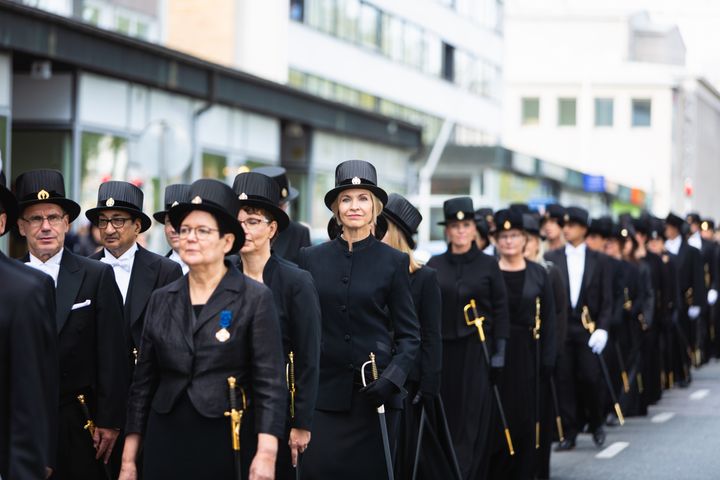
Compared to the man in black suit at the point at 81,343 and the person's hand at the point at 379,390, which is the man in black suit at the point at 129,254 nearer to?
the man in black suit at the point at 81,343

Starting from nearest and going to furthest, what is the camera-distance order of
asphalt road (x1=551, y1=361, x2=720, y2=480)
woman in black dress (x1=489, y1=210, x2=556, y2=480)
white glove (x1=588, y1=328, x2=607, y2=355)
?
woman in black dress (x1=489, y1=210, x2=556, y2=480) < asphalt road (x1=551, y1=361, x2=720, y2=480) < white glove (x1=588, y1=328, x2=607, y2=355)

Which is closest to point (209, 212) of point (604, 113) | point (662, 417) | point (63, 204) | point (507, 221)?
point (63, 204)

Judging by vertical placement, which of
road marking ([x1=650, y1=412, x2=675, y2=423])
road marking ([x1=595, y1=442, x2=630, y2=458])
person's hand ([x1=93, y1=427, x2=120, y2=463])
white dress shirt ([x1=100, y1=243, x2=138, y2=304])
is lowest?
road marking ([x1=650, y1=412, x2=675, y2=423])

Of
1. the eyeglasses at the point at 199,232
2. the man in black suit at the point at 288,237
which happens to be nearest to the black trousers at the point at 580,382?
the man in black suit at the point at 288,237

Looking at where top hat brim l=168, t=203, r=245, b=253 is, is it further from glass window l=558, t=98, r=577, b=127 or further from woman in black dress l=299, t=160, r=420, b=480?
glass window l=558, t=98, r=577, b=127

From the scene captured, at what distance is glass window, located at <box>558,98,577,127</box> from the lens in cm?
10544

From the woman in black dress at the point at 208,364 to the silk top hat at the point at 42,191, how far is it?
5.21ft

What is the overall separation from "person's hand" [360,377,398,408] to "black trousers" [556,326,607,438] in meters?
6.31

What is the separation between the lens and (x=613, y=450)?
13.7m

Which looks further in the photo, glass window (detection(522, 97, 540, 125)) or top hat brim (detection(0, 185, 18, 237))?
glass window (detection(522, 97, 540, 125))

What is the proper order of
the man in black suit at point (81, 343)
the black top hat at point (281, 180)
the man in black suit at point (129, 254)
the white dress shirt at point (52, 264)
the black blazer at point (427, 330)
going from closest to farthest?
the man in black suit at point (81, 343) < the white dress shirt at point (52, 264) < the man in black suit at point (129, 254) < the black blazer at point (427, 330) < the black top hat at point (281, 180)

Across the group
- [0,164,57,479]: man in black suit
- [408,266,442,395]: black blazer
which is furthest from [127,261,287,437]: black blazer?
[408,266,442,395]: black blazer

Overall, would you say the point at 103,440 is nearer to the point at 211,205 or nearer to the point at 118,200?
the point at 118,200

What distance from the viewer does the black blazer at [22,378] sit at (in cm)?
502
